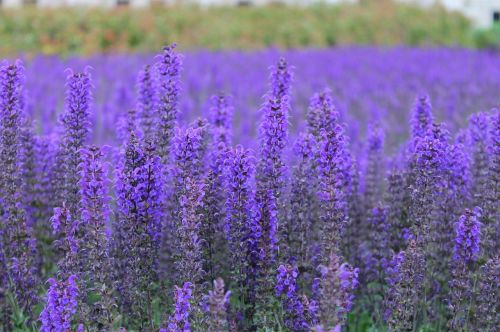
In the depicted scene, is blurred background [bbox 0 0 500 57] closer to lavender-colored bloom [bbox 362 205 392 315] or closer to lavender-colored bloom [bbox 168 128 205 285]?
lavender-colored bloom [bbox 362 205 392 315]

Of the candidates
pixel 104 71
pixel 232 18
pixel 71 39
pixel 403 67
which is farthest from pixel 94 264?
pixel 232 18

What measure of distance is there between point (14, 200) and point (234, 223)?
5.44 ft

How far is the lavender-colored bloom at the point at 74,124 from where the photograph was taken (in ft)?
18.5

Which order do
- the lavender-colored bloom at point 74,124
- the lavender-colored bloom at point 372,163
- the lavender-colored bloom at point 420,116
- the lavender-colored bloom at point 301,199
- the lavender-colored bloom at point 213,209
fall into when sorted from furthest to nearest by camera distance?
the lavender-colored bloom at point 372,163
the lavender-colored bloom at point 420,116
the lavender-colored bloom at point 301,199
the lavender-colored bloom at point 74,124
the lavender-colored bloom at point 213,209

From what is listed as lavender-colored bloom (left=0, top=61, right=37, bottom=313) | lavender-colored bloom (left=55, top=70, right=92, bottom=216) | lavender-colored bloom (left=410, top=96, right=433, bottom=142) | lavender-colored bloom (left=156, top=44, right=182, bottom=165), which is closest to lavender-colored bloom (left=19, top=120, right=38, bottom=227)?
lavender-colored bloom (left=0, top=61, right=37, bottom=313)

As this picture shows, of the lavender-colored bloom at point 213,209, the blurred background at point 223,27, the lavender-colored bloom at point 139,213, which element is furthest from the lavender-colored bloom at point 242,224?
the blurred background at point 223,27

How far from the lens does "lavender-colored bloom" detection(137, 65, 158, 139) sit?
6.64 meters

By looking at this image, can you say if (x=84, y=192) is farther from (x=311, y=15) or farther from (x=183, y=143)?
(x=311, y=15)

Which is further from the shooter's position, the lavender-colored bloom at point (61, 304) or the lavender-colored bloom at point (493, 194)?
the lavender-colored bloom at point (493, 194)

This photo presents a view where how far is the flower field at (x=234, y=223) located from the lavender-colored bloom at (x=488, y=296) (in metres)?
0.02

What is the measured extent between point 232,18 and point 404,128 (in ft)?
44.8

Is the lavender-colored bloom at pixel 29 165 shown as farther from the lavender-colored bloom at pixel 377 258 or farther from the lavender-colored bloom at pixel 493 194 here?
the lavender-colored bloom at pixel 493 194

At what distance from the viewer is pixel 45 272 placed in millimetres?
6836

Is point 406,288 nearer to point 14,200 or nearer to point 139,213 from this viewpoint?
point 139,213
